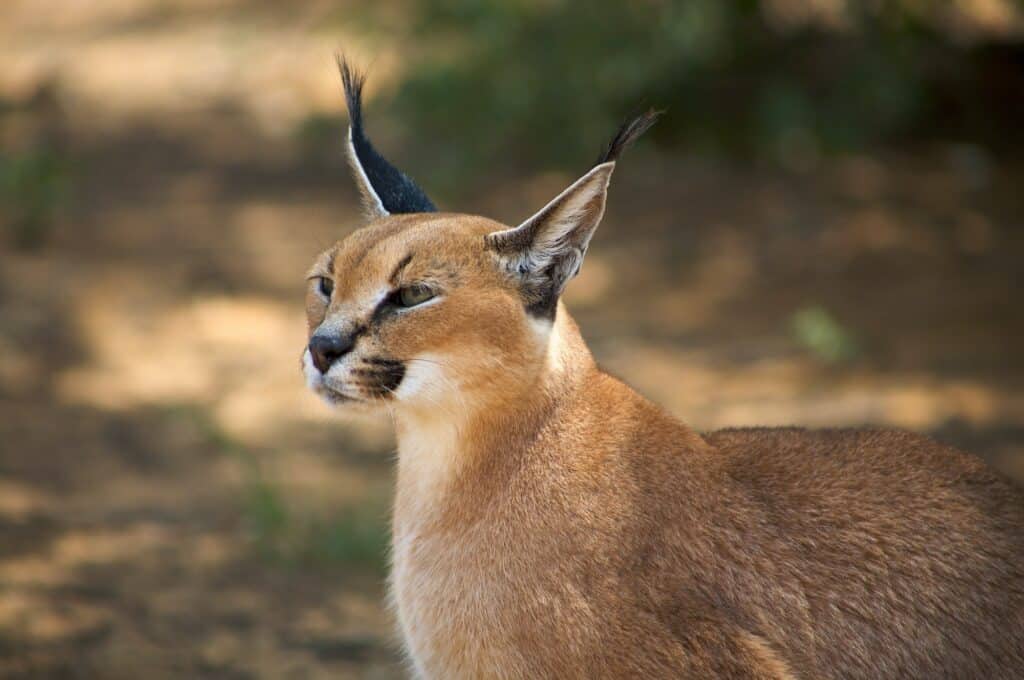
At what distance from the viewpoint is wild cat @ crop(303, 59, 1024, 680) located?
3520mm

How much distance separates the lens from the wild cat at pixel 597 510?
3520 mm

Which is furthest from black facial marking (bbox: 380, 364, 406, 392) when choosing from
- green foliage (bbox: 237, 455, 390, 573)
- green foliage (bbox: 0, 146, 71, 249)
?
green foliage (bbox: 0, 146, 71, 249)

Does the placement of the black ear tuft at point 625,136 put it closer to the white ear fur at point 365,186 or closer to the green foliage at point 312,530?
the white ear fur at point 365,186

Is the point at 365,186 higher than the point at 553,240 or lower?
higher

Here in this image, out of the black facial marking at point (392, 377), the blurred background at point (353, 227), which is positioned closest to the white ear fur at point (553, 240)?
the black facial marking at point (392, 377)

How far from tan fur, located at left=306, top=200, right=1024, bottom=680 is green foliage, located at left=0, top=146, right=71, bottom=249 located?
6245 millimetres

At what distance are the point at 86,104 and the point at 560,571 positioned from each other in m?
9.94

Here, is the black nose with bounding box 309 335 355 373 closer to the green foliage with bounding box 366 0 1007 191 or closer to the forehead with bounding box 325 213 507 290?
the forehead with bounding box 325 213 507 290

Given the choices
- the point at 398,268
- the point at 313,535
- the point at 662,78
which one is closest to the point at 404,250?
the point at 398,268

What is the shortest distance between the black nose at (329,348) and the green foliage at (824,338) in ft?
16.9

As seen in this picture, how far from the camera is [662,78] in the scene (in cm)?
1087

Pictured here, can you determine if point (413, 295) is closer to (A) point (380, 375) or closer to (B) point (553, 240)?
(A) point (380, 375)

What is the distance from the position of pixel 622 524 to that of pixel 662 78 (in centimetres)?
772

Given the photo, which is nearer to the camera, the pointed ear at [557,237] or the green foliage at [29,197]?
the pointed ear at [557,237]
